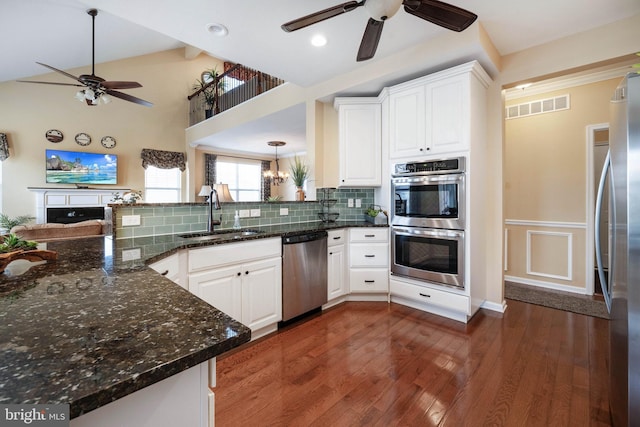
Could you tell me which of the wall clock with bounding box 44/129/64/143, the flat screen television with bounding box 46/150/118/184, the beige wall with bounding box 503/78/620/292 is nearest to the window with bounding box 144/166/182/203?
the flat screen television with bounding box 46/150/118/184

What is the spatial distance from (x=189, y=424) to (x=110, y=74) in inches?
322

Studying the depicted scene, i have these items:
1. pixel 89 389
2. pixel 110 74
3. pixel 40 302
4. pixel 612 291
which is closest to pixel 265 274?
pixel 40 302

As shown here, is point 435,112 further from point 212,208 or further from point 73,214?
point 73,214

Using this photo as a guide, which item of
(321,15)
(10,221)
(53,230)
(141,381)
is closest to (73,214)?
(10,221)

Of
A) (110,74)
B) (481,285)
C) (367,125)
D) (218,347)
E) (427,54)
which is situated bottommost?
(481,285)

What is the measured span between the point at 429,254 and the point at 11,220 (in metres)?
7.32

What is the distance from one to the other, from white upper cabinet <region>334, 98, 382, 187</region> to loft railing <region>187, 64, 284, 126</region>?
1626 mm

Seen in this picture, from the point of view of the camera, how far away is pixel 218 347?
63cm

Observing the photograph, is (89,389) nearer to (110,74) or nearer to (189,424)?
(189,424)

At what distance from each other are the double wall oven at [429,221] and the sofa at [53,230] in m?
3.29

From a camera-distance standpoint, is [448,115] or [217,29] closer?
[217,29]

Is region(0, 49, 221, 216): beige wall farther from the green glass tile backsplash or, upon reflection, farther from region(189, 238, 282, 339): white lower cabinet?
region(189, 238, 282, 339): white lower cabinet

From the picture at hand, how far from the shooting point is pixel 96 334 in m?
0.66

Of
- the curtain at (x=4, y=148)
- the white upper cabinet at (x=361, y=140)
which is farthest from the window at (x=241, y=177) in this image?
the white upper cabinet at (x=361, y=140)
